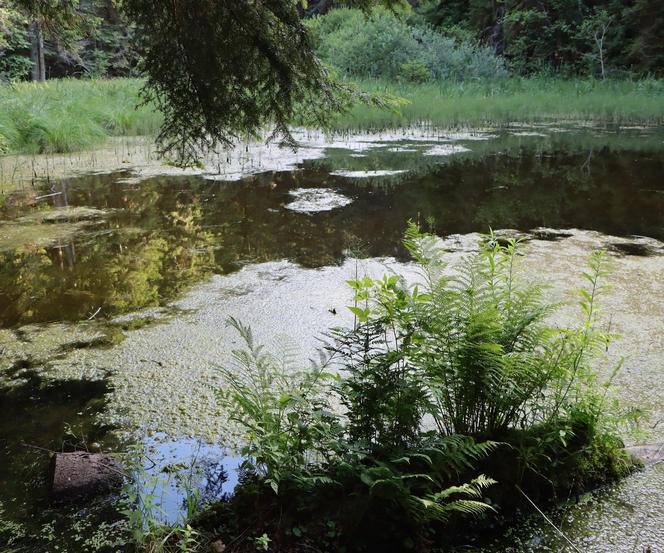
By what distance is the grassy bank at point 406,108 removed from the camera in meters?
10.6

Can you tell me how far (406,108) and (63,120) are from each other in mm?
7323

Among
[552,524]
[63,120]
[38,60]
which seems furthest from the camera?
[38,60]

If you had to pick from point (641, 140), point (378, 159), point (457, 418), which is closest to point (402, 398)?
point (457, 418)

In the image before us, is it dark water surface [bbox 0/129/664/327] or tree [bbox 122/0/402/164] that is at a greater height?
tree [bbox 122/0/402/164]

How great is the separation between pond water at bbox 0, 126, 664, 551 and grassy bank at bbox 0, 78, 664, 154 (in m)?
2.19

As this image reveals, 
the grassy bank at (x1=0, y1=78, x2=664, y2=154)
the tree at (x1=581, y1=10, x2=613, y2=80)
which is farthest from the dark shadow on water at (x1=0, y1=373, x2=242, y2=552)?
the tree at (x1=581, y1=10, x2=613, y2=80)

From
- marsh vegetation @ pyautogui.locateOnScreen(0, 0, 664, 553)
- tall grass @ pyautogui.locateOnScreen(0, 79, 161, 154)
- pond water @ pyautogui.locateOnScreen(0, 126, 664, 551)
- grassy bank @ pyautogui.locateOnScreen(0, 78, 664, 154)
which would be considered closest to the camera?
marsh vegetation @ pyautogui.locateOnScreen(0, 0, 664, 553)

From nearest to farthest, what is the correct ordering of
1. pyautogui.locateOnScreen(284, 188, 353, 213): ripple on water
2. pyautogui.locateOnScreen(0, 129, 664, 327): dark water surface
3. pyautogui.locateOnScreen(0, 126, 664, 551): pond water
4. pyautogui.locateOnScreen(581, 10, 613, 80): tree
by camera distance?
pyautogui.locateOnScreen(0, 126, 664, 551): pond water < pyautogui.locateOnScreen(0, 129, 664, 327): dark water surface < pyautogui.locateOnScreen(284, 188, 353, 213): ripple on water < pyautogui.locateOnScreen(581, 10, 613, 80): tree

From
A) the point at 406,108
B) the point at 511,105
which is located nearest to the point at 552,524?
the point at 406,108

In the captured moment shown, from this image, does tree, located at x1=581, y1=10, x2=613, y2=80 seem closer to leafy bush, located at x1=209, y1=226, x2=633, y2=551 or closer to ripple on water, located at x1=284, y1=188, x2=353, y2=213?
ripple on water, located at x1=284, y1=188, x2=353, y2=213

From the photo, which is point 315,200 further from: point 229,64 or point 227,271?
point 229,64

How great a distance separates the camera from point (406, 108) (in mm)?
14297

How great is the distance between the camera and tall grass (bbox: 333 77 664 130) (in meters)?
14.1

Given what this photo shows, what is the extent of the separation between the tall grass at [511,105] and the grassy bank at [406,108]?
2cm
